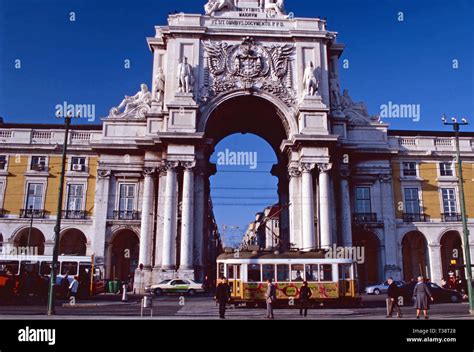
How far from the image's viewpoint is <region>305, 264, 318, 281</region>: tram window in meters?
27.9

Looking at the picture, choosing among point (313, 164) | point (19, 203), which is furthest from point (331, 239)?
point (19, 203)

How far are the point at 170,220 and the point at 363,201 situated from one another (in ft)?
63.3

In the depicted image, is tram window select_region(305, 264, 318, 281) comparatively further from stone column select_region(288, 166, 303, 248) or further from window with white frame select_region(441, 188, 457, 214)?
window with white frame select_region(441, 188, 457, 214)

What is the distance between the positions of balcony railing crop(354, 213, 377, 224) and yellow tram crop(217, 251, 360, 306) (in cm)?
1658

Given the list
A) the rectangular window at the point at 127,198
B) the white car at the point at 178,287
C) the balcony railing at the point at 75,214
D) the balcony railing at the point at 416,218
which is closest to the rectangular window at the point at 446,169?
the balcony railing at the point at 416,218

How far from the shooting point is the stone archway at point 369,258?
44562 millimetres

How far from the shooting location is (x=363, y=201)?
45.3 m

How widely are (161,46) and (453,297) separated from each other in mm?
35291

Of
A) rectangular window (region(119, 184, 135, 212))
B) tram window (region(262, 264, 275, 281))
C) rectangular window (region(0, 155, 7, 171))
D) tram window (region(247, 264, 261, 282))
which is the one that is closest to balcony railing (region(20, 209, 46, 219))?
rectangular window (region(0, 155, 7, 171))

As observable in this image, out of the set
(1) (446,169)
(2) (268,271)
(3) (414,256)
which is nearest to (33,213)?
(2) (268,271)

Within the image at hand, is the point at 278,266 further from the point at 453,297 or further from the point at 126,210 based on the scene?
the point at 126,210

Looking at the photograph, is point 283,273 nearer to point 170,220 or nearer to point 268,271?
point 268,271

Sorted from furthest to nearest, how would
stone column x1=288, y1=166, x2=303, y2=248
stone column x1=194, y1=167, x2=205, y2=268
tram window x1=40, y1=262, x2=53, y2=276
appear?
stone column x1=288, y1=166, x2=303, y2=248
stone column x1=194, y1=167, x2=205, y2=268
tram window x1=40, y1=262, x2=53, y2=276

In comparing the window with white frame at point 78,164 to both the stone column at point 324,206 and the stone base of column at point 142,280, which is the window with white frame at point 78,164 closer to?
the stone base of column at point 142,280
